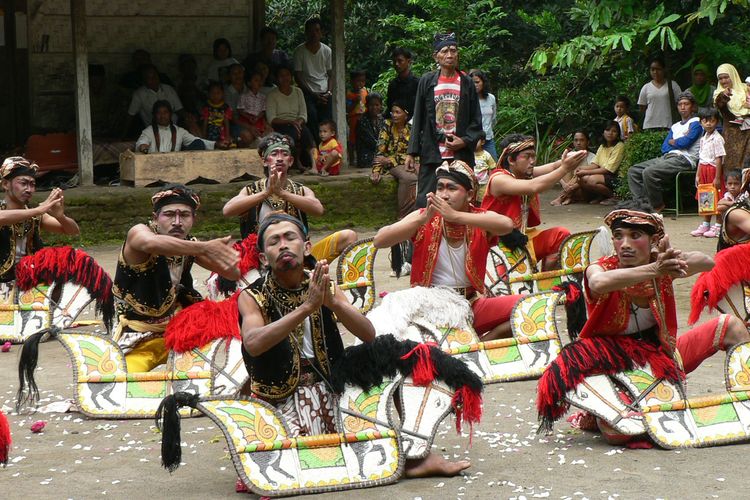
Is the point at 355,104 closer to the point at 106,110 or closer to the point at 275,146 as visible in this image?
the point at 106,110

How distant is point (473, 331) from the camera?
6.66 meters

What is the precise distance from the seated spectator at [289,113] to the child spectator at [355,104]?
1525mm

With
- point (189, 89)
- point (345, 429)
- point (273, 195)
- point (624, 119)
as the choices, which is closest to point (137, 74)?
point (189, 89)

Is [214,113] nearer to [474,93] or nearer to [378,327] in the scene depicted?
[474,93]

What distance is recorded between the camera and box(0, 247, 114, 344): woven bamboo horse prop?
794cm

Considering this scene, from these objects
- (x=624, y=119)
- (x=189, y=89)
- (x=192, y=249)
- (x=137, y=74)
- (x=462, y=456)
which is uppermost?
(x=137, y=74)

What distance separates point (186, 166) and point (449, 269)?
20.1 feet

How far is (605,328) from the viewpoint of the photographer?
17.9ft

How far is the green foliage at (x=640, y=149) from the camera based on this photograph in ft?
43.5

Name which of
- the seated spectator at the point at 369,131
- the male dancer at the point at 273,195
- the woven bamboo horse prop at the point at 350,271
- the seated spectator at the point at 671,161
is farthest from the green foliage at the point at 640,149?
the male dancer at the point at 273,195

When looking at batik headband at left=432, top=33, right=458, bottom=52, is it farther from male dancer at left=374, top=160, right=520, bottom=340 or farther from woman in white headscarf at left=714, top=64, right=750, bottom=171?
woman in white headscarf at left=714, top=64, right=750, bottom=171

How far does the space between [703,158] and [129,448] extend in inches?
315

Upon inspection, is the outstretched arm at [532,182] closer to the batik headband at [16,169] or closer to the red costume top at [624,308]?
the red costume top at [624,308]

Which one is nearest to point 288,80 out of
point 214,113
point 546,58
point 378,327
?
point 214,113
